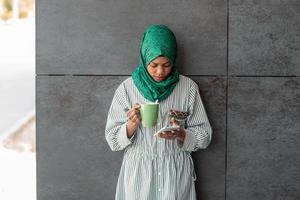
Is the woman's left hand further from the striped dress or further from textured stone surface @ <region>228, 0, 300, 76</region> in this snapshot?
textured stone surface @ <region>228, 0, 300, 76</region>

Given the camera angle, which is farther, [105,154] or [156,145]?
[105,154]

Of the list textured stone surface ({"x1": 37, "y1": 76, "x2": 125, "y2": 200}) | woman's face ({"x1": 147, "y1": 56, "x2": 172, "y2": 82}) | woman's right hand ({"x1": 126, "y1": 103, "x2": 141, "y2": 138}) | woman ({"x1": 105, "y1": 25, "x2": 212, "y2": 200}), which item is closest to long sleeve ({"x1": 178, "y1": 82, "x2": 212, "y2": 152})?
woman ({"x1": 105, "y1": 25, "x2": 212, "y2": 200})

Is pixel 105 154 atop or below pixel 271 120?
below

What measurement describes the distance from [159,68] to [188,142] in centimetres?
48

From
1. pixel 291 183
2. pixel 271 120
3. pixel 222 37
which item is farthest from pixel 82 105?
pixel 291 183

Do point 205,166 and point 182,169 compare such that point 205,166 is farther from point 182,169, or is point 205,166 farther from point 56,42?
point 56,42

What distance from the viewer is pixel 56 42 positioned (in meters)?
3.15

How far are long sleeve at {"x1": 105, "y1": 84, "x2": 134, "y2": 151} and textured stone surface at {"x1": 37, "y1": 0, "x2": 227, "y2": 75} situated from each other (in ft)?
0.77

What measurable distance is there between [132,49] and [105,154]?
74 cm

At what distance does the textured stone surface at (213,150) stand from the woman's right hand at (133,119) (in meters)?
0.59

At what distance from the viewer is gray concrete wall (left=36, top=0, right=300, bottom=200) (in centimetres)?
310

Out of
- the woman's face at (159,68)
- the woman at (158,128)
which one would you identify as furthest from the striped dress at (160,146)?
the woman's face at (159,68)

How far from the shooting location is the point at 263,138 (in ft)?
10.4

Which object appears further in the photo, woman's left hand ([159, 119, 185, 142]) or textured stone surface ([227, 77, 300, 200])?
textured stone surface ([227, 77, 300, 200])
